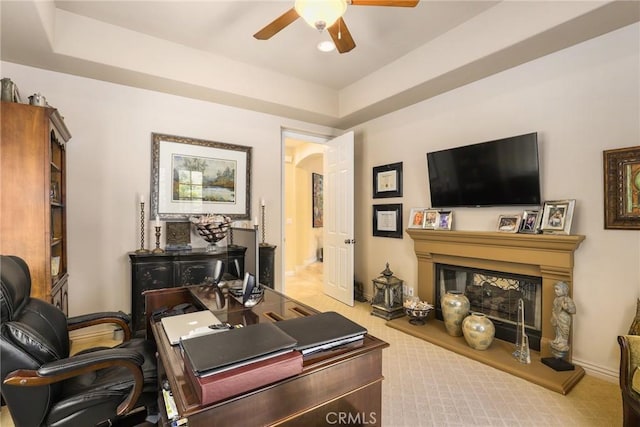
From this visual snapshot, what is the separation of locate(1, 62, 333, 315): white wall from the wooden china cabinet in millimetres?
826

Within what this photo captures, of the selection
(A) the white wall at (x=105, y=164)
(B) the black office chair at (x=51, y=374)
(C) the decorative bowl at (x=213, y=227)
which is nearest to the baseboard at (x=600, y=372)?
(B) the black office chair at (x=51, y=374)

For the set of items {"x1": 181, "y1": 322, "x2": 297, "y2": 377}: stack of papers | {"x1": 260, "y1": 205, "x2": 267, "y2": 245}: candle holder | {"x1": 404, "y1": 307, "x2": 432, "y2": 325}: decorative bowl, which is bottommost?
{"x1": 404, "y1": 307, "x2": 432, "y2": 325}: decorative bowl

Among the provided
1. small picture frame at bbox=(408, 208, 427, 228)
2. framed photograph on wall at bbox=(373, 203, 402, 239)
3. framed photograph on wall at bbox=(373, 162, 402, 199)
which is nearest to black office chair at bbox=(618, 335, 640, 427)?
small picture frame at bbox=(408, 208, 427, 228)

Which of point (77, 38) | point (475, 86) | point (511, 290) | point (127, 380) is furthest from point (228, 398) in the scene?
point (475, 86)

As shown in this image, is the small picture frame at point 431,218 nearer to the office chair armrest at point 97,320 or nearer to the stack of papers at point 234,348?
the stack of papers at point 234,348

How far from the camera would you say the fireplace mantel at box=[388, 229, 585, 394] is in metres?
2.37

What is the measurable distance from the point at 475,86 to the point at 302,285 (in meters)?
4.00

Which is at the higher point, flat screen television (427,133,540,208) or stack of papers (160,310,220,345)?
flat screen television (427,133,540,208)

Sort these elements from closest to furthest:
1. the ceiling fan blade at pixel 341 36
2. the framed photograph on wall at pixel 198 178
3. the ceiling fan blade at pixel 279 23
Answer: the ceiling fan blade at pixel 279 23
the ceiling fan blade at pixel 341 36
the framed photograph on wall at pixel 198 178

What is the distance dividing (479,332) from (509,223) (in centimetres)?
106

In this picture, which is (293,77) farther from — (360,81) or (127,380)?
(127,380)

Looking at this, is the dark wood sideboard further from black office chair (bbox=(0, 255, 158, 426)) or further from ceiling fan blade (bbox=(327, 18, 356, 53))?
ceiling fan blade (bbox=(327, 18, 356, 53))

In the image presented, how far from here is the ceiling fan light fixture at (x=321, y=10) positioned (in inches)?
67.9

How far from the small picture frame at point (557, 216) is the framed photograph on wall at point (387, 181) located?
1666mm
